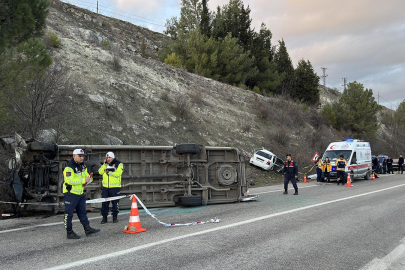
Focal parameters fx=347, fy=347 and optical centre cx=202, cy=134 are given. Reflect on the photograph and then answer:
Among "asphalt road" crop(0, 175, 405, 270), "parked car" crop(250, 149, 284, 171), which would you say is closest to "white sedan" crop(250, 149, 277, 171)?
"parked car" crop(250, 149, 284, 171)

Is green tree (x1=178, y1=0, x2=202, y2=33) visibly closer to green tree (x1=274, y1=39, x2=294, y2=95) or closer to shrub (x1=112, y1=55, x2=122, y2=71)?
green tree (x1=274, y1=39, x2=294, y2=95)

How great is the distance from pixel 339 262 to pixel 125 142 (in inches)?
580

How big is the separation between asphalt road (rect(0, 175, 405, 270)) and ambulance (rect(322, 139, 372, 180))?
11.4 meters

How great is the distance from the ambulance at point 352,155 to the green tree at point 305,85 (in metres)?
22.6

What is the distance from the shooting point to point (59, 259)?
524 centimetres

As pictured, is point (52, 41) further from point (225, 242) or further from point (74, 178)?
point (225, 242)

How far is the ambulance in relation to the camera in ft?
67.6

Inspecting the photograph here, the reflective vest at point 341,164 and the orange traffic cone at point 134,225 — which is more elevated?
the reflective vest at point 341,164

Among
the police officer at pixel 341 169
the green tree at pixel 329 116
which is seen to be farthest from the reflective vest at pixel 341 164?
the green tree at pixel 329 116

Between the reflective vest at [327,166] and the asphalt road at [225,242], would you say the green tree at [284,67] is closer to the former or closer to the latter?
the reflective vest at [327,166]

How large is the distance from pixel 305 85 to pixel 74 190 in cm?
4162

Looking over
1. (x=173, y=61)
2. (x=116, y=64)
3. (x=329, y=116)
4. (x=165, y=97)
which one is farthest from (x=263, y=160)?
(x=329, y=116)

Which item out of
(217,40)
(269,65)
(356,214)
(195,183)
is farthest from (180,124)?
(269,65)

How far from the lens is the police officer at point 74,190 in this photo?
661 cm
